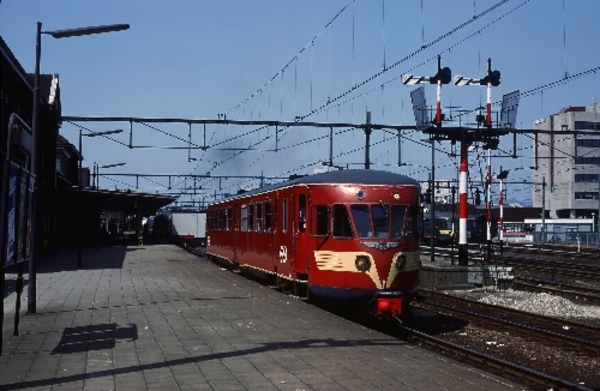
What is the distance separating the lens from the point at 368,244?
1546 centimetres

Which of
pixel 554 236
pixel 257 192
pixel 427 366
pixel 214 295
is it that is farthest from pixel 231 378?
pixel 554 236

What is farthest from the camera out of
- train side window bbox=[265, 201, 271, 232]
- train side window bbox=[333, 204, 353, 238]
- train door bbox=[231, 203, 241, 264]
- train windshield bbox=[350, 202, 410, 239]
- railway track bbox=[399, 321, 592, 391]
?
train door bbox=[231, 203, 241, 264]

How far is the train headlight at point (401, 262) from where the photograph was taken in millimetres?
15445

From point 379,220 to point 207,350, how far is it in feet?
19.0

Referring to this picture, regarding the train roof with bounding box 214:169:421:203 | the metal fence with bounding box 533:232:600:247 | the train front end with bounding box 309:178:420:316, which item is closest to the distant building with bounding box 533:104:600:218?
the metal fence with bounding box 533:232:600:247

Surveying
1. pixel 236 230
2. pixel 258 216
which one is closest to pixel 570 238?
pixel 236 230

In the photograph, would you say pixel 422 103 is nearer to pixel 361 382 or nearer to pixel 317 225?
pixel 317 225

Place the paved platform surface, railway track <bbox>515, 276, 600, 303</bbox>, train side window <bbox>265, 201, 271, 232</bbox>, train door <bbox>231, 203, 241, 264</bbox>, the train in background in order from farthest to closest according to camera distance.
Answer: the train in background → train door <bbox>231, 203, 241, 264</bbox> → railway track <bbox>515, 276, 600, 303</bbox> → train side window <bbox>265, 201, 271, 232</bbox> → the paved platform surface

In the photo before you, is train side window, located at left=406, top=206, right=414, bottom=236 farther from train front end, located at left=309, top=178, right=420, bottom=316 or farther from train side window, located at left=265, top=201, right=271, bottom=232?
train side window, located at left=265, top=201, right=271, bottom=232

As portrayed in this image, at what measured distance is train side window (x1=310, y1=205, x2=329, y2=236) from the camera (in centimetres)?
1609

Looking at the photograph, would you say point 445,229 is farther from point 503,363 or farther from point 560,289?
point 503,363

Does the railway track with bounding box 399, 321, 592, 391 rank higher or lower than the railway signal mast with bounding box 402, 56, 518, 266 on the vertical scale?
lower

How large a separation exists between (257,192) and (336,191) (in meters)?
6.70

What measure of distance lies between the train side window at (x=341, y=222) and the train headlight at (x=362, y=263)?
1.62ft
